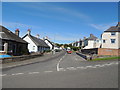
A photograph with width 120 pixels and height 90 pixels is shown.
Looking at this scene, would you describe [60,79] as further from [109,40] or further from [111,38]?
[111,38]

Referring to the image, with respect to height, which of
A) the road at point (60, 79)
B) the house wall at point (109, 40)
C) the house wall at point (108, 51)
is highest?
the house wall at point (109, 40)

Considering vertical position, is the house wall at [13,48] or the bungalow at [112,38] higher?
the bungalow at [112,38]

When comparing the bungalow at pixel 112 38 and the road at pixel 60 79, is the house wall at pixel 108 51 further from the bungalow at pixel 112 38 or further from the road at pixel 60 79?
the road at pixel 60 79

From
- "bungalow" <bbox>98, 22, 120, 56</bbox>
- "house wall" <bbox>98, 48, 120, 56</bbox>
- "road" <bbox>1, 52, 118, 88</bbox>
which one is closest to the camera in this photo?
"road" <bbox>1, 52, 118, 88</bbox>

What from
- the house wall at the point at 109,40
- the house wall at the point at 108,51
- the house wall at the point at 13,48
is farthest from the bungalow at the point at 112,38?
the house wall at the point at 13,48

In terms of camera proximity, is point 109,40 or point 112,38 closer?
point 112,38

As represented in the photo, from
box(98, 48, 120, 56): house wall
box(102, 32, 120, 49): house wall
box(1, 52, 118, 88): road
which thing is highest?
box(102, 32, 120, 49): house wall

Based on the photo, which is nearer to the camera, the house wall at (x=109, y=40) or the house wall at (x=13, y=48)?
the house wall at (x=13, y=48)

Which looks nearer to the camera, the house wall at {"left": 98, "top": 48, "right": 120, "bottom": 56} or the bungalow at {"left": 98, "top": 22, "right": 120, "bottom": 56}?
the house wall at {"left": 98, "top": 48, "right": 120, "bottom": 56}

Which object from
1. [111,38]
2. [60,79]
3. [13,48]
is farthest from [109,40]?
[60,79]

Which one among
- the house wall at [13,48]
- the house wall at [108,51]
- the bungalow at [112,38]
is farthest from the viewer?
the bungalow at [112,38]

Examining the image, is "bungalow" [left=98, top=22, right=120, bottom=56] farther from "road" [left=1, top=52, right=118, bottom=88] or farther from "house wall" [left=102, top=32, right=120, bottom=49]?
"road" [left=1, top=52, right=118, bottom=88]

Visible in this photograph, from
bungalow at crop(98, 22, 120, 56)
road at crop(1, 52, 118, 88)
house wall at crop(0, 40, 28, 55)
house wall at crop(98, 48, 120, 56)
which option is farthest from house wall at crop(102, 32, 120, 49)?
road at crop(1, 52, 118, 88)

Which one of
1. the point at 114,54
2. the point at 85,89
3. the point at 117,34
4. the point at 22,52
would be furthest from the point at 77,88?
the point at 117,34
